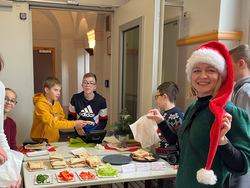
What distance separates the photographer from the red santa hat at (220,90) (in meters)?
0.87

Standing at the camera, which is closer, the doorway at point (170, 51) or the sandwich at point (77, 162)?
the sandwich at point (77, 162)

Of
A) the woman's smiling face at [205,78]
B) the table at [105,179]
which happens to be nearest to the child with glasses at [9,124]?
the table at [105,179]

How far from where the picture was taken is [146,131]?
1649 millimetres

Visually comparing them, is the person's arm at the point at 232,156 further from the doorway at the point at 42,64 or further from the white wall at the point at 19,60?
the doorway at the point at 42,64

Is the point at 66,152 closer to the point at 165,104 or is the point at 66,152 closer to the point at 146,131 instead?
the point at 146,131

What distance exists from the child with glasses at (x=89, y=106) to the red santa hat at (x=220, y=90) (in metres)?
1.57

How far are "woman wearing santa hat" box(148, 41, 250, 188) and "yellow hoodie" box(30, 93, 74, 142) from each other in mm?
1475

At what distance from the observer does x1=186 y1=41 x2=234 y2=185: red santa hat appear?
875mm

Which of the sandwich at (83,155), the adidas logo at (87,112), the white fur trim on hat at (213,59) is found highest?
the white fur trim on hat at (213,59)

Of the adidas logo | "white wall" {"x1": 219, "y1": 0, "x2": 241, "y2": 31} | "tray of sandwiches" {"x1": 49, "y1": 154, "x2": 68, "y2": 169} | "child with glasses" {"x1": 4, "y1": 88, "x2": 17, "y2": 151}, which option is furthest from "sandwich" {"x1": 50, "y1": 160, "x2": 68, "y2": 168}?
"white wall" {"x1": 219, "y1": 0, "x2": 241, "y2": 31}

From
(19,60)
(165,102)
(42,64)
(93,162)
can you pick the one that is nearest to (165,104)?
(165,102)

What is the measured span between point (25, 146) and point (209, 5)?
2115 mm

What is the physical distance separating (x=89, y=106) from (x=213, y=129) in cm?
185

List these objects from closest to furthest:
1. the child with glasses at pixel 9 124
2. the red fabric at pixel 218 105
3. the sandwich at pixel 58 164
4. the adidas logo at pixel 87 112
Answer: the red fabric at pixel 218 105, the sandwich at pixel 58 164, the child with glasses at pixel 9 124, the adidas logo at pixel 87 112
